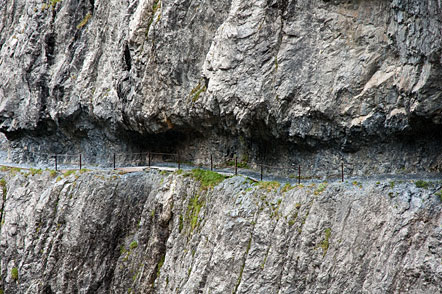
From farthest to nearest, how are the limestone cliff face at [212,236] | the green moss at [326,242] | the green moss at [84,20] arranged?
1. the green moss at [84,20]
2. the green moss at [326,242]
3. the limestone cliff face at [212,236]

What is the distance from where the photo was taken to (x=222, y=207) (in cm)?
2020

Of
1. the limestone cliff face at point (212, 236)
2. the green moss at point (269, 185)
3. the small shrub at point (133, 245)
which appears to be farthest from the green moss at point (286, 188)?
the small shrub at point (133, 245)

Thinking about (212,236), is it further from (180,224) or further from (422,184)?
(422,184)

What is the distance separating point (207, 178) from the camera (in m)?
22.5

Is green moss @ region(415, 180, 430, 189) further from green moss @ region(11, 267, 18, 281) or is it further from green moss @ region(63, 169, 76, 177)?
green moss @ region(11, 267, 18, 281)

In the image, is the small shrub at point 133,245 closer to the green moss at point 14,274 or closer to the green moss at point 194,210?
the green moss at point 194,210

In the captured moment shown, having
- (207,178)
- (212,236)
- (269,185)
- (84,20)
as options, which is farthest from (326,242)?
(84,20)

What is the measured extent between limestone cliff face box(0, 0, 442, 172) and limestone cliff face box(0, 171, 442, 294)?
103 inches

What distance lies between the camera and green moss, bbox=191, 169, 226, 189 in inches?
866

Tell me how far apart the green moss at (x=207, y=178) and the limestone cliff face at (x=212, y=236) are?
23 centimetres

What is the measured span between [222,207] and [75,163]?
14.9 m

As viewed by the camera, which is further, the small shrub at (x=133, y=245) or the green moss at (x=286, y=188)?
the small shrub at (x=133, y=245)

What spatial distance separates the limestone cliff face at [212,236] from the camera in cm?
1503

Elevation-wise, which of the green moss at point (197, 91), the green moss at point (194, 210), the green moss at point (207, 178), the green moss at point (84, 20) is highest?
the green moss at point (84, 20)
